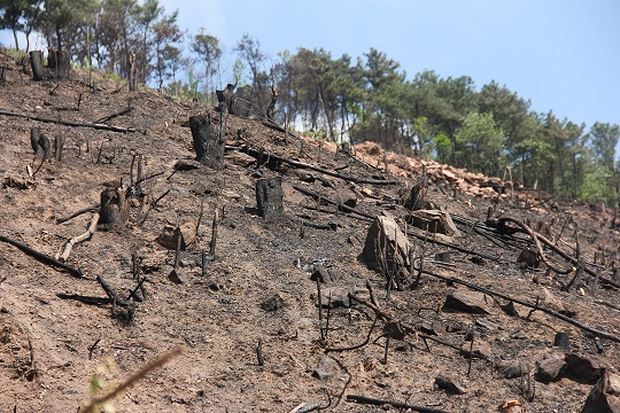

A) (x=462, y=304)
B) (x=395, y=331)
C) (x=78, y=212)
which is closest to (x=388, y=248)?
(x=462, y=304)

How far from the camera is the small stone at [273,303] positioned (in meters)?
5.35

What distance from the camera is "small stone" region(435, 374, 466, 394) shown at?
14.6 feet

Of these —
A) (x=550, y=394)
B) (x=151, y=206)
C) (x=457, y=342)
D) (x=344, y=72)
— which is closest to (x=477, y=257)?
(x=457, y=342)

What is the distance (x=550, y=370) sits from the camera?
15.4 feet

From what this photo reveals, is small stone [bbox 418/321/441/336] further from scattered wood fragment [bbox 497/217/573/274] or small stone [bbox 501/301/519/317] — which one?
scattered wood fragment [bbox 497/217/573/274]

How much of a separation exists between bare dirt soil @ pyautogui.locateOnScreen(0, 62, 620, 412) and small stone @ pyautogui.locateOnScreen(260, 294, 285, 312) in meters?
0.01

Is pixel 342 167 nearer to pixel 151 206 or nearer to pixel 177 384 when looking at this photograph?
pixel 151 206

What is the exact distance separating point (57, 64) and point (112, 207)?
692 cm

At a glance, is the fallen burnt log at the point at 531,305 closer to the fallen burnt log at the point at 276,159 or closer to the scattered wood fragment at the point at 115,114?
the fallen burnt log at the point at 276,159

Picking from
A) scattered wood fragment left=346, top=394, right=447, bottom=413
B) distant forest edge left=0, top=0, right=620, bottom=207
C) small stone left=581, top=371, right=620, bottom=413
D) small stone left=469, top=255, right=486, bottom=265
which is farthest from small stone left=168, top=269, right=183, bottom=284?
distant forest edge left=0, top=0, right=620, bottom=207

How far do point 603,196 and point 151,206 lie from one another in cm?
3596

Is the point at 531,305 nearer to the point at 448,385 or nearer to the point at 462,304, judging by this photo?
the point at 462,304

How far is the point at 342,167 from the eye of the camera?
1068cm

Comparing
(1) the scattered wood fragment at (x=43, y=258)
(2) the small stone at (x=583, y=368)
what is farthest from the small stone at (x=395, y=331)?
(1) the scattered wood fragment at (x=43, y=258)
